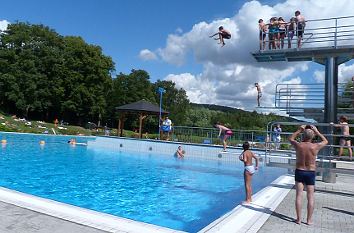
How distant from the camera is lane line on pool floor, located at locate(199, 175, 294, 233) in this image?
Answer: 4805 millimetres

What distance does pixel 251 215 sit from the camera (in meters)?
5.66

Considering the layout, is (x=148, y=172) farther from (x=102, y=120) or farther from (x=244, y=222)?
(x=102, y=120)

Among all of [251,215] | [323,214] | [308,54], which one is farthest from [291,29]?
[251,215]

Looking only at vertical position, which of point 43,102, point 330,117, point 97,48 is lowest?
point 330,117

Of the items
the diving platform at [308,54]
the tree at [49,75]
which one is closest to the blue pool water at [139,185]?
the diving platform at [308,54]

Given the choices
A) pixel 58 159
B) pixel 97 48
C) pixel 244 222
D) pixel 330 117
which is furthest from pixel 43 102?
pixel 244 222

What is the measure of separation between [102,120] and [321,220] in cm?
5211

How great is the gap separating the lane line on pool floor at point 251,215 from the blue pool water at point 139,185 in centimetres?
116

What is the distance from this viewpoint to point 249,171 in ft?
23.4

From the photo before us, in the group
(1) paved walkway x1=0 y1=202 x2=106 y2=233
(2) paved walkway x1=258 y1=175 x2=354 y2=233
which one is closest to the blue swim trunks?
(2) paved walkway x1=258 y1=175 x2=354 y2=233

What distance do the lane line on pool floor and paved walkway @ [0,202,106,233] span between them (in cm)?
175

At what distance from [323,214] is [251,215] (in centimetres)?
147

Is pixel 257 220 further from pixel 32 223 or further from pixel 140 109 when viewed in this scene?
pixel 140 109

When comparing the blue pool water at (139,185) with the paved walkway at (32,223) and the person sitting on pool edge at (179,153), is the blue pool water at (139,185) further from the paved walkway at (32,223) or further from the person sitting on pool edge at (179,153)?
the paved walkway at (32,223)
